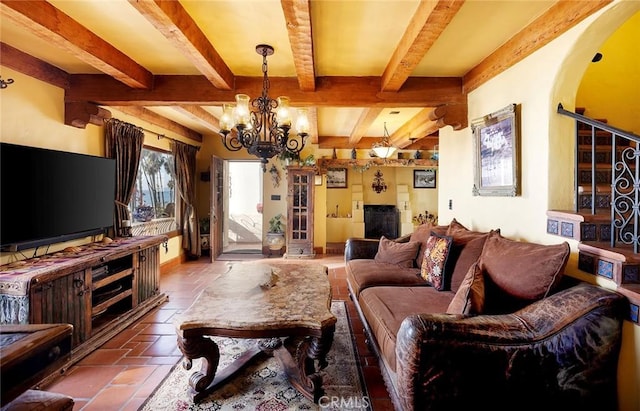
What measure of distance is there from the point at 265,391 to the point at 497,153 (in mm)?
2624

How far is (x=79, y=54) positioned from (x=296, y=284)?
2.46 m

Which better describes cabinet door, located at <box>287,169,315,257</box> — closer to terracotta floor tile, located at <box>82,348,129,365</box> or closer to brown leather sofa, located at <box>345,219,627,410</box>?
terracotta floor tile, located at <box>82,348,129,365</box>

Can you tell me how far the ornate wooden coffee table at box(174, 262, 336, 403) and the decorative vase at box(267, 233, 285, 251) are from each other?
3.92 metres

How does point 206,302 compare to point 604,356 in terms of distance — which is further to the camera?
point 206,302

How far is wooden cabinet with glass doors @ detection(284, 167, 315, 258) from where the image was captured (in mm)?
6348

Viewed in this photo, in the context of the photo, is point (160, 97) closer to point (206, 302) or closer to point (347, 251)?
point (206, 302)

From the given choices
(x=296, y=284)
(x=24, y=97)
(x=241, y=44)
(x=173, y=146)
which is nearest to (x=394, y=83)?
(x=241, y=44)

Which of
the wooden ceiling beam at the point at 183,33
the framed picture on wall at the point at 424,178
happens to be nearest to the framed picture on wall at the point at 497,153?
the wooden ceiling beam at the point at 183,33

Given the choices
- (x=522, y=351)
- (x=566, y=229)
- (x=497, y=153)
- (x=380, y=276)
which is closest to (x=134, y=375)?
(x=380, y=276)

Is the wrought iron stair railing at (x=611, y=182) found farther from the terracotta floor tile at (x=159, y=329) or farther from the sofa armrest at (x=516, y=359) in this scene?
the terracotta floor tile at (x=159, y=329)

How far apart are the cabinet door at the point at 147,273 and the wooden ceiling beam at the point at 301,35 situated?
98.6 inches

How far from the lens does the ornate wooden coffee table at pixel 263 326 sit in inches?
70.2

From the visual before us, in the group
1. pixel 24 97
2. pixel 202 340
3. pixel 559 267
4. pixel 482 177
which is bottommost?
pixel 202 340

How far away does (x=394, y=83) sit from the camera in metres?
2.98
